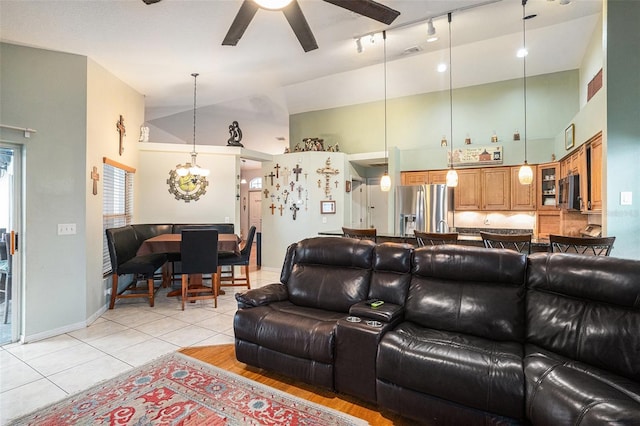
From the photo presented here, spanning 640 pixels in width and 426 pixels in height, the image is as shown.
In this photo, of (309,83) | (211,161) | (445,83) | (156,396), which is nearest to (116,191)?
(211,161)

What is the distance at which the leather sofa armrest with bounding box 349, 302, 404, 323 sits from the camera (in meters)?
2.33

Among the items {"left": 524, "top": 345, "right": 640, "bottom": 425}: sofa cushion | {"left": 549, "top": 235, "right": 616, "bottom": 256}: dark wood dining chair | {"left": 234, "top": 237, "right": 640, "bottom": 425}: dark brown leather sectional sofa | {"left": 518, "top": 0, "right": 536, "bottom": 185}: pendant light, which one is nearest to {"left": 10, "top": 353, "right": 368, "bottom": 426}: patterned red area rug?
{"left": 234, "top": 237, "right": 640, "bottom": 425}: dark brown leather sectional sofa

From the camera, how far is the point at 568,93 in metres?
5.72

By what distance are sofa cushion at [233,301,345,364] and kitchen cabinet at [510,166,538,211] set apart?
489 cm

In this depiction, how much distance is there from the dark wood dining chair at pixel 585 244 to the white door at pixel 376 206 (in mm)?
4243

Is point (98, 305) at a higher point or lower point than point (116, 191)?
lower

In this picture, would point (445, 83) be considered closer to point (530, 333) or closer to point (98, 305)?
point (530, 333)

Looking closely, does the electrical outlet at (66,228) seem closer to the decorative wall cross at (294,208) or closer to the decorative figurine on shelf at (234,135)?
the decorative figurine on shelf at (234,135)

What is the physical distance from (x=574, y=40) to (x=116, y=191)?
767 centimetres

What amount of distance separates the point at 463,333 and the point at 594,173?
3.03m

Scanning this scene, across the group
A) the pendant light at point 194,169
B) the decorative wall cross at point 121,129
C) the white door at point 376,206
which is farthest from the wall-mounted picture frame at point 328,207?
the decorative wall cross at point 121,129

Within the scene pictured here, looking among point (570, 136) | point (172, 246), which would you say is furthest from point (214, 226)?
point (570, 136)

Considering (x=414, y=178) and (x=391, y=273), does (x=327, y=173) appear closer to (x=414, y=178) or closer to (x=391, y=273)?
(x=414, y=178)

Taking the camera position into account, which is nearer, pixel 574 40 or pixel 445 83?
pixel 574 40
